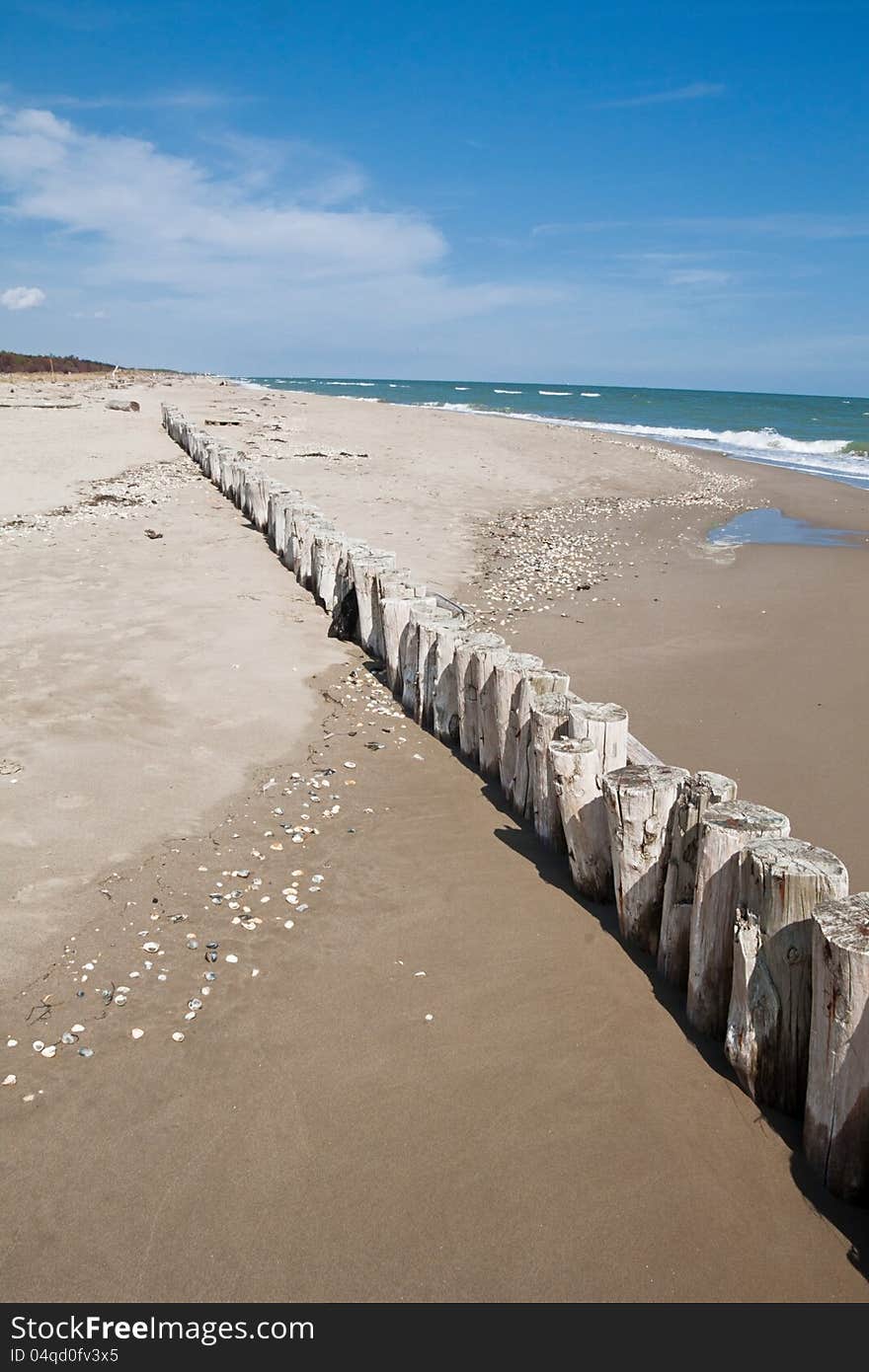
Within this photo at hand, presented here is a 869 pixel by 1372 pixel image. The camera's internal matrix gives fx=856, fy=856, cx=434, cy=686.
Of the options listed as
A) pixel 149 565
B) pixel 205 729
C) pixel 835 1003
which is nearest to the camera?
pixel 835 1003

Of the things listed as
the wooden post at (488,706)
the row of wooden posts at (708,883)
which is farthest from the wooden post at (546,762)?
the wooden post at (488,706)

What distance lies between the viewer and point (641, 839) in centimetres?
410

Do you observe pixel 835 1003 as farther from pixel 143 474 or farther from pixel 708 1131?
pixel 143 474

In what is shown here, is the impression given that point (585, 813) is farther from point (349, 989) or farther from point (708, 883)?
point (349, 989)

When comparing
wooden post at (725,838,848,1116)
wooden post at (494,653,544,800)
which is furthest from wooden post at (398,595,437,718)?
wooden post at (725,838,848,1116)

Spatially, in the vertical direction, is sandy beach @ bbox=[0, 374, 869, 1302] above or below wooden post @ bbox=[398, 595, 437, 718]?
below

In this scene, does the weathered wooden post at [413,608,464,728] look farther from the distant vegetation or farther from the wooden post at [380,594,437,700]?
the distant vegetation

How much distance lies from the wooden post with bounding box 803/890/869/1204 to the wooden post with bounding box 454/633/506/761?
336 centimetres

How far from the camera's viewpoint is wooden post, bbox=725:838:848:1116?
321 centimetres

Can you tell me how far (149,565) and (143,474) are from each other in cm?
829

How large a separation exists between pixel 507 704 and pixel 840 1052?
3.20 meters

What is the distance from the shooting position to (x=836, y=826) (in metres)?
5.52

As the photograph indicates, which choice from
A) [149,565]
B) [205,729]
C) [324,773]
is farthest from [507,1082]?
[149,565]

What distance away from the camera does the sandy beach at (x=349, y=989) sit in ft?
9.36
